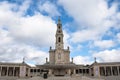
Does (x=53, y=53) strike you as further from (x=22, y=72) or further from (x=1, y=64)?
(x=1, y=64)

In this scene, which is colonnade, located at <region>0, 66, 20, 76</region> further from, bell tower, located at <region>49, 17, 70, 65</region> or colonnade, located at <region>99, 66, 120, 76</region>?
colonnade, located at <region>99, 66, 120, 76</region>

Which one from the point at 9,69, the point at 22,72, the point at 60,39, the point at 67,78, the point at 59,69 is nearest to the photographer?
the point at 67,78

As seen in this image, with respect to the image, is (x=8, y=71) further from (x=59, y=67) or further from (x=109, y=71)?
(x=109, y=71)

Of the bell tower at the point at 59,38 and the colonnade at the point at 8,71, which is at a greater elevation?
the bell tower at the point at 59,38

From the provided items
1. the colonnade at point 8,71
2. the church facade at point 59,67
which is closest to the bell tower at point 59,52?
the church facade at point 59,67

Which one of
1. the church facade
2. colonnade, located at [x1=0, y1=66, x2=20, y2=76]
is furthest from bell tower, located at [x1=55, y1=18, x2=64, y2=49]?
colonnade, located at [x1=0, y1=66, x2=20, y2=76]

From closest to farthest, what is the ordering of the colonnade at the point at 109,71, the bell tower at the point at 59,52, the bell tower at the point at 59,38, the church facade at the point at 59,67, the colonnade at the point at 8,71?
the church facade at the point at 59,67 < the colonnade at the point at 109,71 < the colonnade at the point at 8,71 < the bell tower at the point at 59,52 < the bell tower at the point at 59,38

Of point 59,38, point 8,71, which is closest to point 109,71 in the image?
point 59,38

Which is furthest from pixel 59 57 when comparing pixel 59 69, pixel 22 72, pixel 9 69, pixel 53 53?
pixel 9 69

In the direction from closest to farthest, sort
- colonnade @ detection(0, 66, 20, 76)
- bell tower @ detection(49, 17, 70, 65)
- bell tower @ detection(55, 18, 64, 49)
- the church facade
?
the church facade
colonnade @ detection(0, 66, 20, 76)
bell tower @ detection(49, 17, 70, 65)
bell tower @ detection(55, 18, 64, 49)

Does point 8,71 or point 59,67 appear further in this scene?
point 8,71

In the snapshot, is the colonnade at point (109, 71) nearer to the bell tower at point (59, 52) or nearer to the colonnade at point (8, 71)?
the bell tower at point (59, 52)

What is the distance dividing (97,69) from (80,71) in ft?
50.8

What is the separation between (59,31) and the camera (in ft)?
285
